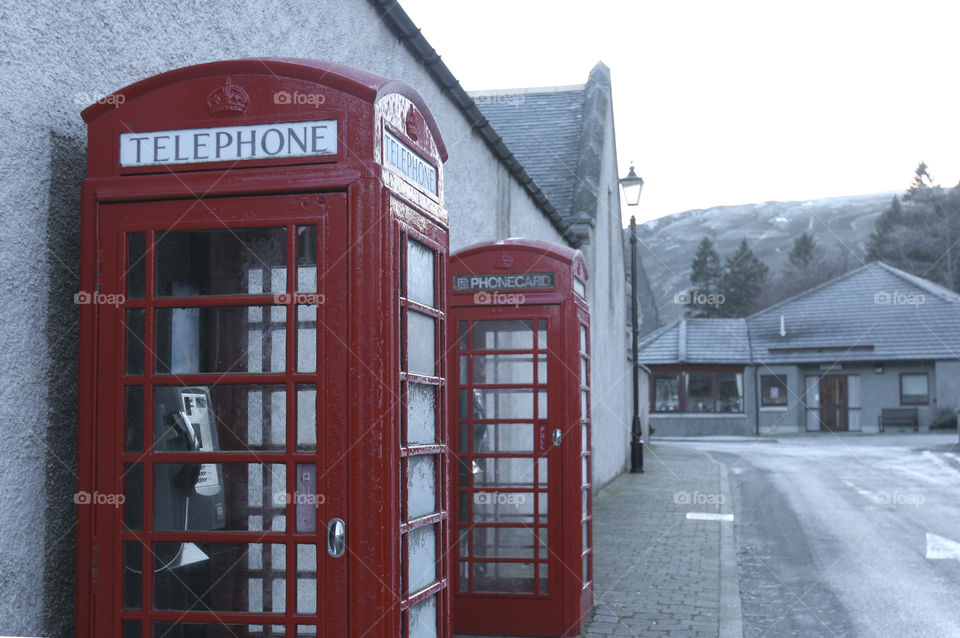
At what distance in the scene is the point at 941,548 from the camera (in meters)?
11.9

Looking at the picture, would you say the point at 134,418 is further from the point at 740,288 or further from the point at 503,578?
the point at 740,288

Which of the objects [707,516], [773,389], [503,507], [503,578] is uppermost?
[503,507]

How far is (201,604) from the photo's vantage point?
12.1ft

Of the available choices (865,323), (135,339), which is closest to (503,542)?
(135,339)

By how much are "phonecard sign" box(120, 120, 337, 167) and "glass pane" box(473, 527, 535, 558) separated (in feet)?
14.7

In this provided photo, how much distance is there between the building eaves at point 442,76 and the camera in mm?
7727

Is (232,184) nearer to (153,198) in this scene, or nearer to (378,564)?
(153,198)

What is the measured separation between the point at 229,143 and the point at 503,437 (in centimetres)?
418

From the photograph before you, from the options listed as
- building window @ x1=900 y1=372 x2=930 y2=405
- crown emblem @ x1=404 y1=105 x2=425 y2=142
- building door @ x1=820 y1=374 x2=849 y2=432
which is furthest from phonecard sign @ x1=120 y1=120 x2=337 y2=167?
building door @ x1=820 y1=374 x2=849 y2=432

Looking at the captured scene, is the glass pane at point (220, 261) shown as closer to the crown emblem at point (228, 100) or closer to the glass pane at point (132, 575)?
the crown emblem at point (228, 100)

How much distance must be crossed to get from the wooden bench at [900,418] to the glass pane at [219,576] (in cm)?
4505

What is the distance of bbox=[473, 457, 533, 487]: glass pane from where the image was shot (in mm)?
7367

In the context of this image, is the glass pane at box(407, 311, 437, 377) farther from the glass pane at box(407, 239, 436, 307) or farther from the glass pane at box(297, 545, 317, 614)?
the glass pane at box(297, 545, 317, 614)

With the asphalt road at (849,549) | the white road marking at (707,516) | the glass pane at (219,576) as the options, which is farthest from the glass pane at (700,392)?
the glass pane at (219,576)
